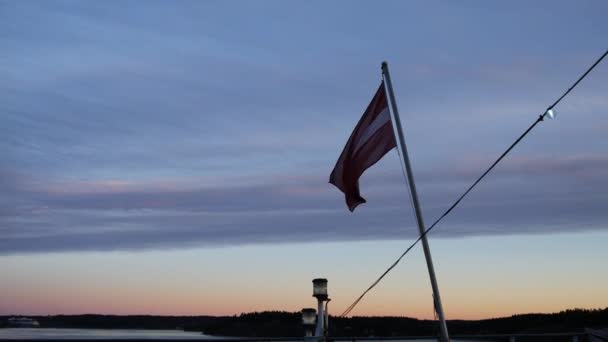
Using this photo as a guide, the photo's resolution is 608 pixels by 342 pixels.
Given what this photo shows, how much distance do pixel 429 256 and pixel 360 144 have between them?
6.61 ft

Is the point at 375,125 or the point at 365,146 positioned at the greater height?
the point at 375,125

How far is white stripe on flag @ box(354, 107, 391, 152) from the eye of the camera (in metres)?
11.2

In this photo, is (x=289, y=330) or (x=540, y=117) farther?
(x=289, y=330)

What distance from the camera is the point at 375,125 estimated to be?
1127 cm

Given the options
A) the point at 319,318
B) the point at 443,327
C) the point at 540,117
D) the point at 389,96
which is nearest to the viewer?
the point at 540,117

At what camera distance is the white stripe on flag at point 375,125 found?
36.8 feet

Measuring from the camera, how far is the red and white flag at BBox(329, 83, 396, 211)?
440 inches

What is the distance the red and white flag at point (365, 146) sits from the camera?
36.7 ft

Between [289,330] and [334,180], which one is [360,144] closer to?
[334,180]

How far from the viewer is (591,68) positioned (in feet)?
23.4

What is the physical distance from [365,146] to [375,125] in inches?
12.7

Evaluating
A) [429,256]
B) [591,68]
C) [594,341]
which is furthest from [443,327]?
[594,341]

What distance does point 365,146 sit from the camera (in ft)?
37.3

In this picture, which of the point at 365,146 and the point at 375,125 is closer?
the point at 375,125
